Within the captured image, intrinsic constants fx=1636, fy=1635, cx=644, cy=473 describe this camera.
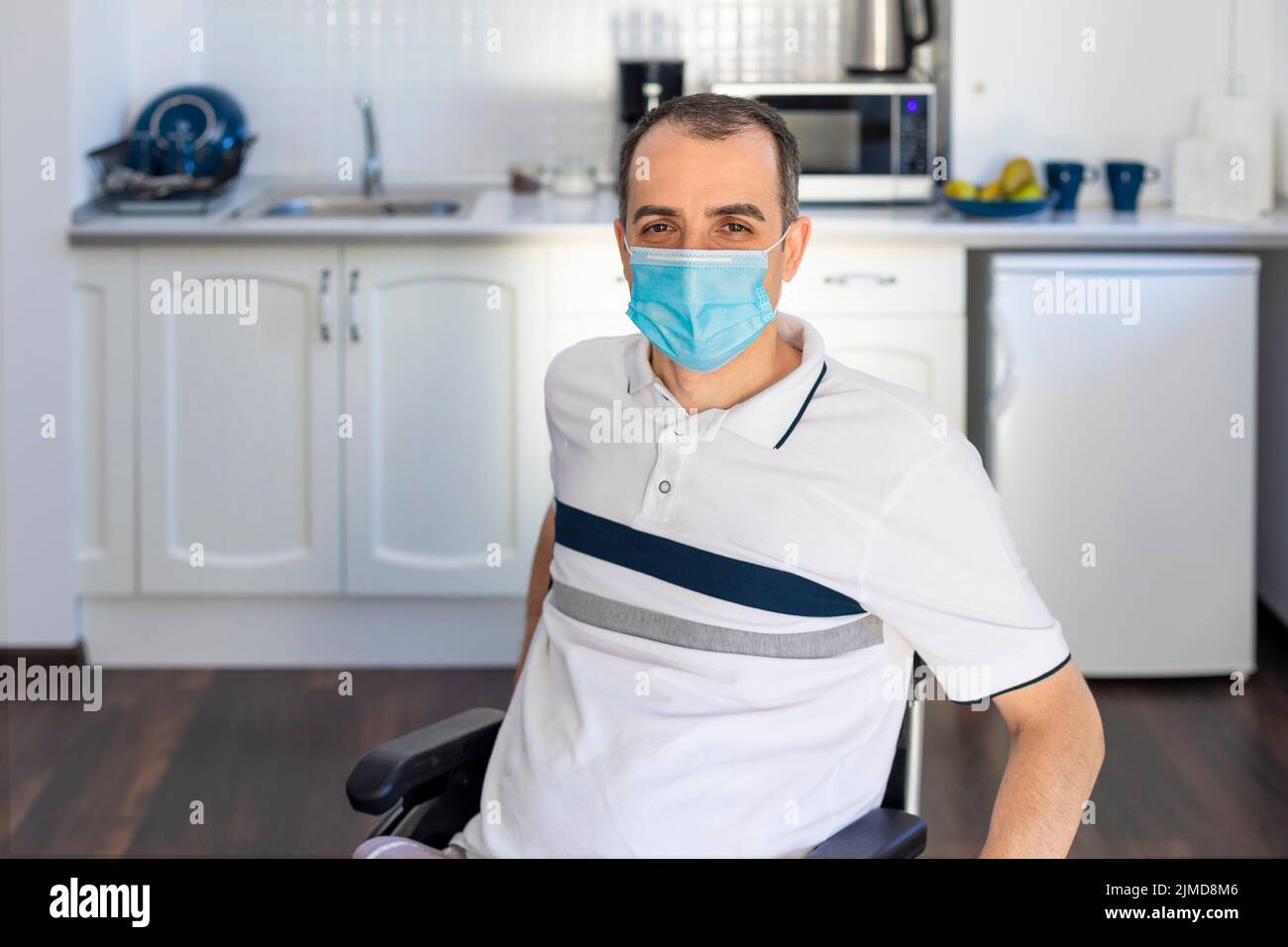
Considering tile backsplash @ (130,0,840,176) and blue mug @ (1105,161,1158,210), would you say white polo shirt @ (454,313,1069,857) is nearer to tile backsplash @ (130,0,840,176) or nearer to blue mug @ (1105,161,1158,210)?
blue mug @ (1105,161,1158,210)

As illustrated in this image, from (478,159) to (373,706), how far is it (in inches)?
48.6

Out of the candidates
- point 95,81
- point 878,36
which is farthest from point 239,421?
point 878,36

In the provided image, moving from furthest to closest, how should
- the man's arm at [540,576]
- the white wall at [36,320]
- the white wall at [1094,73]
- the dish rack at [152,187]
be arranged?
the white wall at [1094,73] → the dish rack at [152,187] → the white wall at [36,320] → the man's arm at [540,576]

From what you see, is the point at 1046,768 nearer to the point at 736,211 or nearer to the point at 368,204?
the point at 736,211

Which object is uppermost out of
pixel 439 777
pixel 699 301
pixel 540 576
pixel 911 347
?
pixel 699 301

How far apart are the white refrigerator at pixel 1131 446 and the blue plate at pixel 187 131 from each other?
1504 mm

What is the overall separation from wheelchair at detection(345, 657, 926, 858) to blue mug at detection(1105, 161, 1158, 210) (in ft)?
6.74

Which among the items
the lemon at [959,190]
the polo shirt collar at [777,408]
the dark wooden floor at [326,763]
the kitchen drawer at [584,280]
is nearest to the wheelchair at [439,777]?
the polo shirt collar at [777,408]

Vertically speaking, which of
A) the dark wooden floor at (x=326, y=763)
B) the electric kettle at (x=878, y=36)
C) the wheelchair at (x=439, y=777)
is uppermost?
the electric kettle at (x=878, y=36)

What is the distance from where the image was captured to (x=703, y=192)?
1.10 metres

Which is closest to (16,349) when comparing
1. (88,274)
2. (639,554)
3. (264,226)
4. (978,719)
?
(88,274)

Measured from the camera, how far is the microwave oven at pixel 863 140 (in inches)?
122

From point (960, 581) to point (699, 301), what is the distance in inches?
10.6

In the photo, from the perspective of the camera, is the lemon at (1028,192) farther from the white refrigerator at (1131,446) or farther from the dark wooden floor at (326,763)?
the dark wooden floor at (326,763)
